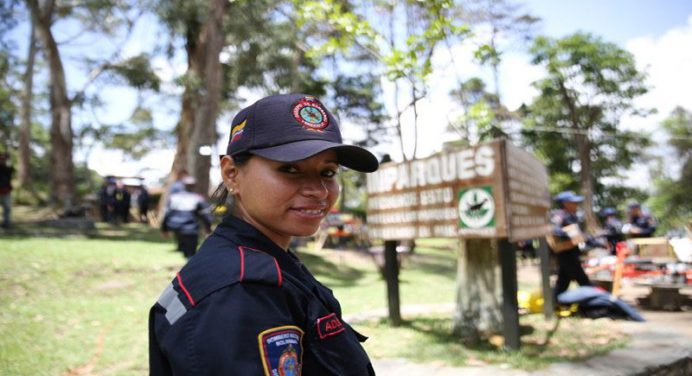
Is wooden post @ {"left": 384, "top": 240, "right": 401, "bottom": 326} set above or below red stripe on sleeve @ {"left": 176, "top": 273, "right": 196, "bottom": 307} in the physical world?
below

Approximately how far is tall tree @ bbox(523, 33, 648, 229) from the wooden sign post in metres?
21.2

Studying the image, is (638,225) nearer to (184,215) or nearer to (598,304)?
(598,304)

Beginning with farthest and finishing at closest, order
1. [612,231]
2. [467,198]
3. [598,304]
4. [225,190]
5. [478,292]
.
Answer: [612,231] → [598,304] → [478,292] → [467,198] → [225,190]

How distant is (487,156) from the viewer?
4.49 metres

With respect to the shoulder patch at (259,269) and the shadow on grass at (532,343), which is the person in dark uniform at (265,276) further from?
the shadow on grass at (532,343)

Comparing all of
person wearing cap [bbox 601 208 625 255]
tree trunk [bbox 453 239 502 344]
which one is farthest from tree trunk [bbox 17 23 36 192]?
person wearing cap [bbox 601 208 625 255]

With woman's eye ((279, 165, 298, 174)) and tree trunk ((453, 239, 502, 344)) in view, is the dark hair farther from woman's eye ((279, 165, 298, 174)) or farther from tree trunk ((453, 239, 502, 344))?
tree trunk ((453, 239, 502, 344))

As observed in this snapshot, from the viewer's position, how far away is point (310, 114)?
4.57 feet

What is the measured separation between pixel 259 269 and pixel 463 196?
382cm

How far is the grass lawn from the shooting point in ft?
13.9

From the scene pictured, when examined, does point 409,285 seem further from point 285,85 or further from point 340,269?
point 285,85

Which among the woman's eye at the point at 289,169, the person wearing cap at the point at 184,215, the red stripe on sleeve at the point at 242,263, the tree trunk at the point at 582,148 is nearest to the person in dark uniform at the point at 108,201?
the person wearing cap at the point at 184,215

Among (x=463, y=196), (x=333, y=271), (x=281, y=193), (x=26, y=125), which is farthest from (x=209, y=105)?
(x=26, y=125)

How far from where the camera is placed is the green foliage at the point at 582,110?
26.6 meters
